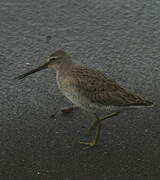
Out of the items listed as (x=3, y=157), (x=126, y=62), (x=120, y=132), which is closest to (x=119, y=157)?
(x=120, y=132)

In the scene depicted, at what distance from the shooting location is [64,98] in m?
5.07

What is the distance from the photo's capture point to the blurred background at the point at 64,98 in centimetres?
423

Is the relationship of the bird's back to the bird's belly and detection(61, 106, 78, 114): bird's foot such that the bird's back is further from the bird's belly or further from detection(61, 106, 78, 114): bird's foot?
detection(61, 106, 78, 114): bird's foot

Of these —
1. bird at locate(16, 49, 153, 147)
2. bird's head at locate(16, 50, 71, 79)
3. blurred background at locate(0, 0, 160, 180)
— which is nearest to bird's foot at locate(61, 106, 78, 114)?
blurred background at locate(0, 0, 160, 180)

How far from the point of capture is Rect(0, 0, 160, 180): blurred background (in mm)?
4227

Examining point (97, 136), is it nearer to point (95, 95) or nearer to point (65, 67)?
point (95, 95)

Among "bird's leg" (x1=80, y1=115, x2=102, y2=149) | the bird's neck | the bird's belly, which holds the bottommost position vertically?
"bird's leg" (x1=80, y1=115, x2=102, y2=149)

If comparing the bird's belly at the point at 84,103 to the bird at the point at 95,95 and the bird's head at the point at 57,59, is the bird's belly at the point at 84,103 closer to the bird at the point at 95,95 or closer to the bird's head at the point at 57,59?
the bird at the point at 95,95

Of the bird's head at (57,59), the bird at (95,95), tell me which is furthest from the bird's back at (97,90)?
the bird's head at (57,59)

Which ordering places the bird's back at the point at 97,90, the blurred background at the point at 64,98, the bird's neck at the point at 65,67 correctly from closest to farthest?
the blurred background at the point at 64,98
the bird's back at the point at 97,90
the bird's neck at the point at 65,67

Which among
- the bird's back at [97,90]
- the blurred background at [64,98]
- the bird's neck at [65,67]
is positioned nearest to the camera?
the blurred background at [64,98]

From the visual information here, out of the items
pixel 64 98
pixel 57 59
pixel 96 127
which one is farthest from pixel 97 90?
pixel 64 98

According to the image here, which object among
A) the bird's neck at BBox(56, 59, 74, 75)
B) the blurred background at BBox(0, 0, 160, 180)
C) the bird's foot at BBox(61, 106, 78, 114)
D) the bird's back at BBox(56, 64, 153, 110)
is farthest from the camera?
the bird's foot at BBox(61, 106, 78, 114)

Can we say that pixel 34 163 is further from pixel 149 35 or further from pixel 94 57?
pixel 149 35
